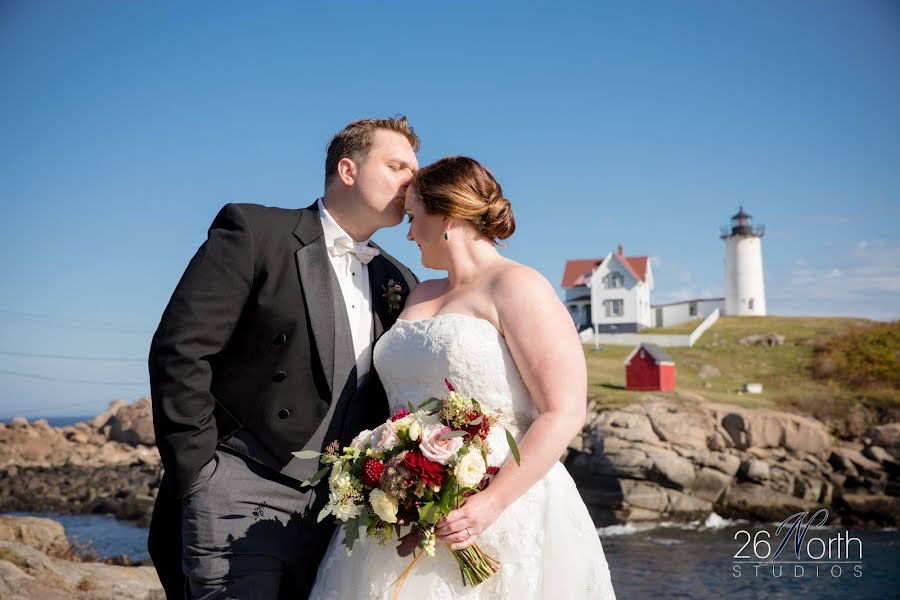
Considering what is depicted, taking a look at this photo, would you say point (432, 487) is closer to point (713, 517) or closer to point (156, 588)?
point (156, 588)

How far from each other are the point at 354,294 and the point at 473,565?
1820mm

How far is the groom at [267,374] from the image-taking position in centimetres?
383

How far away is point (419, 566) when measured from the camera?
3.69 metres

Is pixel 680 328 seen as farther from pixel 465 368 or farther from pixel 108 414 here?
pixel 465 368

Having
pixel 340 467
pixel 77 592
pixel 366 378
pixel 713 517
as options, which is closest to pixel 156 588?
pixel 77 592

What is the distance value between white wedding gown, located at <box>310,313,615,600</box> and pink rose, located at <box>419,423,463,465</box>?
0.41 m

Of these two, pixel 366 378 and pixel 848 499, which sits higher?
pixel 366 378

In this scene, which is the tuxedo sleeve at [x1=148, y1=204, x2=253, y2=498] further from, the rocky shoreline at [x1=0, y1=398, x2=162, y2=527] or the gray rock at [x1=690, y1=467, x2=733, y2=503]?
the rocky shoreline at [x1=0, y1=398, x2=162, y2=527]

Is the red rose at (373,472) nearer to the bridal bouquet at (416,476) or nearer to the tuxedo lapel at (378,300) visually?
the bridal bouquet at (416,476)

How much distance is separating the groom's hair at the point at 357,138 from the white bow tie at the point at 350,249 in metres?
0.44

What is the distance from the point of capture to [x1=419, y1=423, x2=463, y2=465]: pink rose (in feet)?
10.9

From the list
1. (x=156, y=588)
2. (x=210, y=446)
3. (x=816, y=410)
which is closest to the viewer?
(x=210, y=446)

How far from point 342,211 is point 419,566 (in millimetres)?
2115

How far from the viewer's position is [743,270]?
70.1 m
